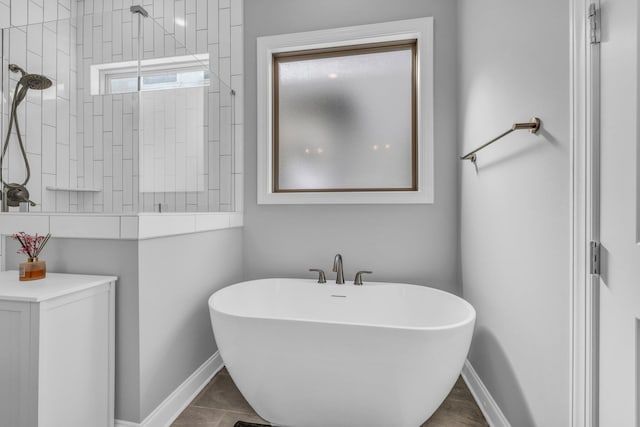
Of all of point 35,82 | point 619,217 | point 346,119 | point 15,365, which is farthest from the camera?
point 346,119

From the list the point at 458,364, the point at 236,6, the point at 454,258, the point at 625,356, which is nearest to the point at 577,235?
the point at 625,356

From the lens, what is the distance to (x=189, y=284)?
70.3 inches

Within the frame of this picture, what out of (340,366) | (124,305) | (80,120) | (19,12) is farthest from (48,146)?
(340,366)

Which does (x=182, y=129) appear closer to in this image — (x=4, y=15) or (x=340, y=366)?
(x=4, y=15)

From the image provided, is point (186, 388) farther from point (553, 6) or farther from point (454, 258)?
point (553, 6)

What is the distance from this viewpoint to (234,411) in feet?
5.54

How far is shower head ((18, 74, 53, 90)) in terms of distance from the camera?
163 centimetres

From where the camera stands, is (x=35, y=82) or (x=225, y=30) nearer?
(x=35, y=82)

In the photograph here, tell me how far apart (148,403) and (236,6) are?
2.60 m

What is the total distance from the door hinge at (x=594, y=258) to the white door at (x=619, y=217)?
1 cm

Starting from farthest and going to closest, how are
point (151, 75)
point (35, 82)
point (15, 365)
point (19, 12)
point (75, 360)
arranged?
point (19, 12)
point (151, 75)
point (35, 82)
point (75, 360)
point (15, 365)

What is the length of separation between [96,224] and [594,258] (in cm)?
182

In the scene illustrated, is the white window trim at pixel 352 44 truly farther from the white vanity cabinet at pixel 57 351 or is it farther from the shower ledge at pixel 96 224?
the white vanity cabinet at pixel 57 351

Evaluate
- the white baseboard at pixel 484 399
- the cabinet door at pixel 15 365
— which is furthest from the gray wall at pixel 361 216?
the cabinet door at pixel 15 365
